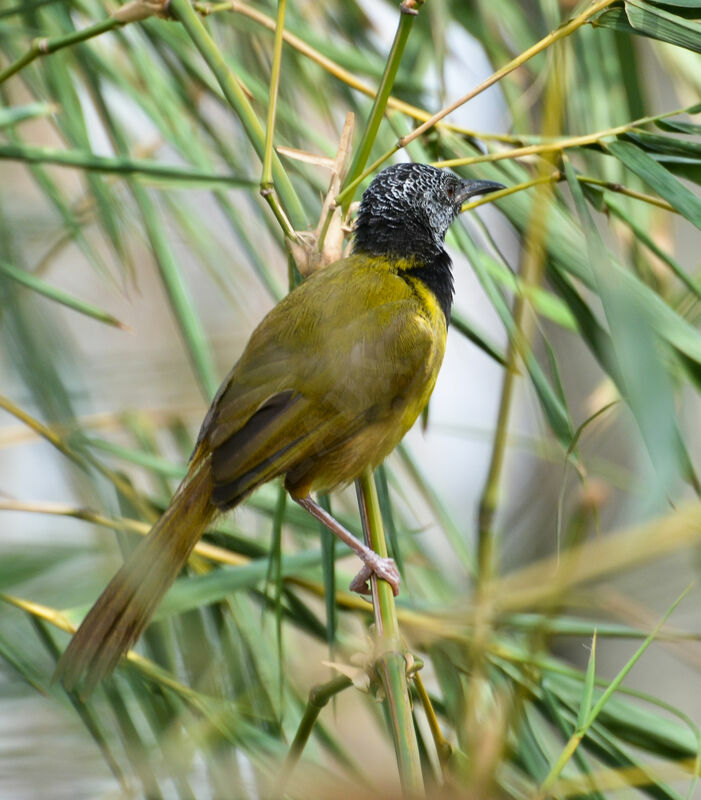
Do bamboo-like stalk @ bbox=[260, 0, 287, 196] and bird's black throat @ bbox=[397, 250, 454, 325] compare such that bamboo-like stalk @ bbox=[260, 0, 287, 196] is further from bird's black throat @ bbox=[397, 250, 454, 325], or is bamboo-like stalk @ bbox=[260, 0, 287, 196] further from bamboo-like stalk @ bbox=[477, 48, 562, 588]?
bird's black throat @ bbox=[397, 250, 454, 325]

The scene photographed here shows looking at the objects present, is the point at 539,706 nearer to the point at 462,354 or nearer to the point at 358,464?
the point at 358,464

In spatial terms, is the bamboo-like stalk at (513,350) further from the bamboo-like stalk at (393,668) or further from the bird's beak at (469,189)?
the bird's beak at (469,189)

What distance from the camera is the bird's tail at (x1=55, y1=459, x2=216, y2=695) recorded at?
5.98ft

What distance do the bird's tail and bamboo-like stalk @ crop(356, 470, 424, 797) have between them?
1.44 ft

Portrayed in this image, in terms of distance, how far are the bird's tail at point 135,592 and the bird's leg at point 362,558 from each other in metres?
0.25

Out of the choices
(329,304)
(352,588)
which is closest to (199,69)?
(329,304)

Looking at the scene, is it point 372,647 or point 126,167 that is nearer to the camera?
point 372,647

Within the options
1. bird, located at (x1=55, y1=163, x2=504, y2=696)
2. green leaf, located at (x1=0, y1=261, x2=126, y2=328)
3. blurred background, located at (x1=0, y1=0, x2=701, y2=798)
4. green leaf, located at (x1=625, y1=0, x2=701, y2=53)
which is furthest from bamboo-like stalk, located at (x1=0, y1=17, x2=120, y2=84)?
green leaf, located at (x1=625, y1=0, x2=701, y2=53)

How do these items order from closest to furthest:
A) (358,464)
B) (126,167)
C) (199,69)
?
(358,464), (126,167), (199,69)

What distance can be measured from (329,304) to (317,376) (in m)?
0.16

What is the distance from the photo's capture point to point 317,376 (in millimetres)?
2270

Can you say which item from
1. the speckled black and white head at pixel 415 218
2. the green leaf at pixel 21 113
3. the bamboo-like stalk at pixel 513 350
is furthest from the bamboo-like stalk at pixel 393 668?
the green leaf at pixel 21 113

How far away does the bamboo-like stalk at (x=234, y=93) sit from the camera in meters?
1.78

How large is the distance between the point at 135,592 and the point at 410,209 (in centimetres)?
119
